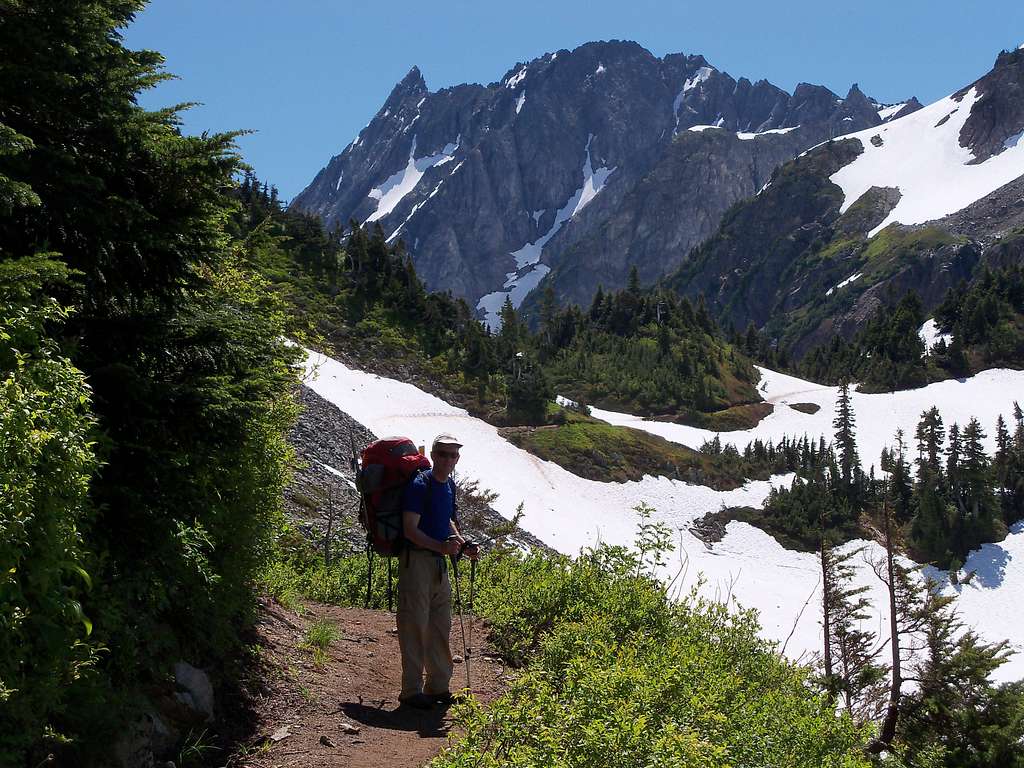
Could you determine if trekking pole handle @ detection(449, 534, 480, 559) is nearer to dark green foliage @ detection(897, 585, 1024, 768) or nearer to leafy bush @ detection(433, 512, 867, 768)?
leafy bush @ detection(433, 512, 867, 768)

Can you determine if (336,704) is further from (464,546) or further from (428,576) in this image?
(464,546)

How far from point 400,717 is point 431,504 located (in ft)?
5.71

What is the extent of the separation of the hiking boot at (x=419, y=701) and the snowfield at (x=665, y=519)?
21.0 meters

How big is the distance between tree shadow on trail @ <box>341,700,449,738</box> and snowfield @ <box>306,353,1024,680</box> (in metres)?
21.1

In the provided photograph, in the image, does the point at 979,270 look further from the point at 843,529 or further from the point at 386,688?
the point at 386,688

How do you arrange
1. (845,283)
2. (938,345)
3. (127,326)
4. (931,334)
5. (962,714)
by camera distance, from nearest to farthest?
(127,326)
(962,714)
(938,345)
(931,334)
(845,283)

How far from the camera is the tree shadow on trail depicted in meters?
6.13

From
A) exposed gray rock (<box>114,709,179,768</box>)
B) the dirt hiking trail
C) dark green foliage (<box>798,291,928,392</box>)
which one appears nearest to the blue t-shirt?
the dirt hiking trail

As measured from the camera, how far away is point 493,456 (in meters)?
40.4

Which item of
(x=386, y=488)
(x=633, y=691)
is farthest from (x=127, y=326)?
(x=633, y=691)

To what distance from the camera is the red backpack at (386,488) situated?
6566 millimetres

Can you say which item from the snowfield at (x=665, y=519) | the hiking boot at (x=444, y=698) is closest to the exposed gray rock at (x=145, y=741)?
the hiking boot at (x=444, y=698)

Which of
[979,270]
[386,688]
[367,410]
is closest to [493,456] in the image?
[367,410]

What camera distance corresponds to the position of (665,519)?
138 ft
